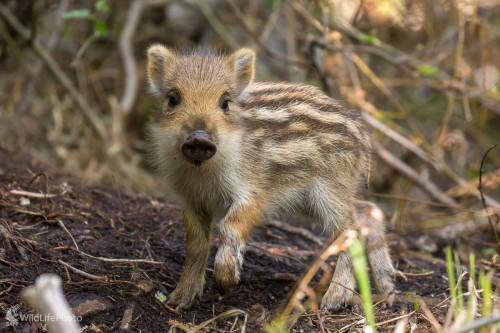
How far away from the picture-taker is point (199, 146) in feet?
11.7

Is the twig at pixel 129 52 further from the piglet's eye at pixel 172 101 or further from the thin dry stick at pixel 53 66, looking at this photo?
the piglet's eye at pixel 172 101

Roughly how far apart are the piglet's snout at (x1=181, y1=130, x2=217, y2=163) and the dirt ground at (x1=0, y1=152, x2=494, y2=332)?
3.07 ft

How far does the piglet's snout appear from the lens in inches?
139

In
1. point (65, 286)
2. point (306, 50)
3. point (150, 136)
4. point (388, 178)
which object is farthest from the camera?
point (388, 178)

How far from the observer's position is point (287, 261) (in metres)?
4.82

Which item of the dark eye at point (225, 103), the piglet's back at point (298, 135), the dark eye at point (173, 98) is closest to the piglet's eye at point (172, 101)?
the dark eye at point (173, 98)

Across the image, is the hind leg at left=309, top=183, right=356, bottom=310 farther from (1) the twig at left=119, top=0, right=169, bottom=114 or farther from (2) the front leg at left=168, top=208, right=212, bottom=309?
(1) the twig at left=119, top=0, right=169, bottom=114

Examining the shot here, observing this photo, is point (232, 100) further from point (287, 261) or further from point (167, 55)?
point (287, 261)

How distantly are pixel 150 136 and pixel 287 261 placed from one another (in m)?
1.49

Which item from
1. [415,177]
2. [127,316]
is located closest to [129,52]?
[415,177]

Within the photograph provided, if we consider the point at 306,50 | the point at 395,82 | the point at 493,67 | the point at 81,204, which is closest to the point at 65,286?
the point at 81,204

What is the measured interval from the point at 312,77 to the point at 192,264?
4466mm

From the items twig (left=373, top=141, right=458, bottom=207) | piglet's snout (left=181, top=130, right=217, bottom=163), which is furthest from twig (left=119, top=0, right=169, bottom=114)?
piglet's snout (left=181, top=130, right=217, bottom=163)

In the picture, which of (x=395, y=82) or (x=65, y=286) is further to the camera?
(x=395, y=82)
